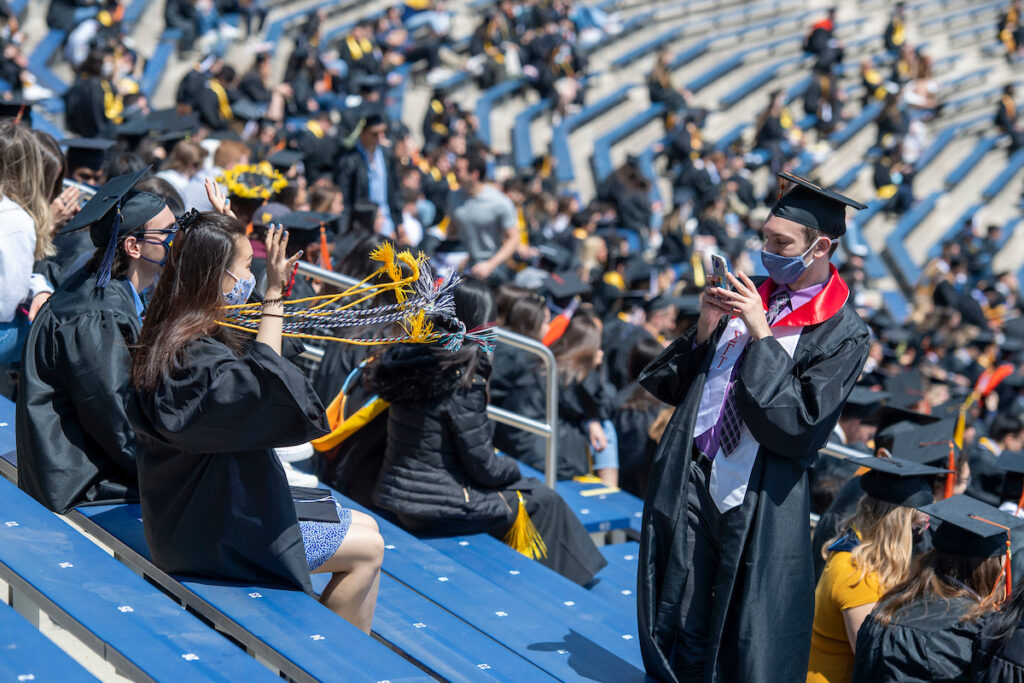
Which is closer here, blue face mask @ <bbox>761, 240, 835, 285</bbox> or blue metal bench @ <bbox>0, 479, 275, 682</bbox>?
blue metal bench @ <bbox>0, 479, 275, 682</bbox>

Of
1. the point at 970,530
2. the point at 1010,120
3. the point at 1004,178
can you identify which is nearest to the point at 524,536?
the point at 970,530

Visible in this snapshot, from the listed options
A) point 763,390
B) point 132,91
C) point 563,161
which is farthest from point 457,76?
point 763,390

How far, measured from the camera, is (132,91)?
1086cm

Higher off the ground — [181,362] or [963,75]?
[181,362]

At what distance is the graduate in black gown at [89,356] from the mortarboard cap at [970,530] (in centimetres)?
238

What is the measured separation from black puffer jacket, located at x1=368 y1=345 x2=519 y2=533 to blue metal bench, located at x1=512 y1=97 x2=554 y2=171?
1136cm

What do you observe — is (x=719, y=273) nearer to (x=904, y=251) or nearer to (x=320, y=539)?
(x=320, y=539)

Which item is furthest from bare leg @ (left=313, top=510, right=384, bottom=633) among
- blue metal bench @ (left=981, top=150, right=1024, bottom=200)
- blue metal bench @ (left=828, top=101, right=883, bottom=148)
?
blue metal bench @ (left=981, top=150, right=1024, bottom=200)

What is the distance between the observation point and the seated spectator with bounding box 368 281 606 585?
420 centimetres

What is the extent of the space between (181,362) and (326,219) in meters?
2.97

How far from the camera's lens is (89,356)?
3.28m

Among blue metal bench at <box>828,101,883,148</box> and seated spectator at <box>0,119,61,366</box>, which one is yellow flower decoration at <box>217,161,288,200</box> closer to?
seated spectator at <box>0,119,61,366</box>

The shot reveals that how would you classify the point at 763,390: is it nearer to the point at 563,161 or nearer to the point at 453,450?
the point at 453,450

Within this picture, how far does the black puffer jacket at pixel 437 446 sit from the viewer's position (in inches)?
166
